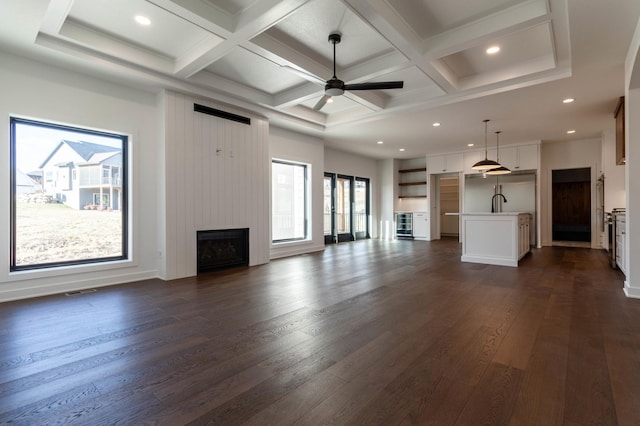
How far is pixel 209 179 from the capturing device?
5.20 meters

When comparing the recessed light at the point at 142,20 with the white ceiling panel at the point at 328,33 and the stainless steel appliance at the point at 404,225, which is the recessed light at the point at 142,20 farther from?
the stainless steel appliance at the point at 404,225

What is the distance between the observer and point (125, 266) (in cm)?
455

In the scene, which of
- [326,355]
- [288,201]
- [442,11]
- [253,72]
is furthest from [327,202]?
[326,355]

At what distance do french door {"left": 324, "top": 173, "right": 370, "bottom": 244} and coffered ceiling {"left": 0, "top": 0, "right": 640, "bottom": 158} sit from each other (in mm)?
3428

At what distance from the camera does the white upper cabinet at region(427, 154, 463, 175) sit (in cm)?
938

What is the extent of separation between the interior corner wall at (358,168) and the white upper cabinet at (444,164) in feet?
6.08

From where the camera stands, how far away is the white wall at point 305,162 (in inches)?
266

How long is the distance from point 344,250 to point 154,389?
6102 mm

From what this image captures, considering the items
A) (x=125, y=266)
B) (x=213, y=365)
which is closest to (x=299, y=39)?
(x=213, y=365)

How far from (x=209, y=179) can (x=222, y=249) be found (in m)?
1.23

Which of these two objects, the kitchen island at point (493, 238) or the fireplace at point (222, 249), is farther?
the kitchen island at point (493, 238)

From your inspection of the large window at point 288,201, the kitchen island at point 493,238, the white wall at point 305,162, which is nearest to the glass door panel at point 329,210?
the white wall at point 305,162

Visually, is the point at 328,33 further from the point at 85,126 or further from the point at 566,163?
the point at 566,163

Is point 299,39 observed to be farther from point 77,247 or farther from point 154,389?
point 77,247
